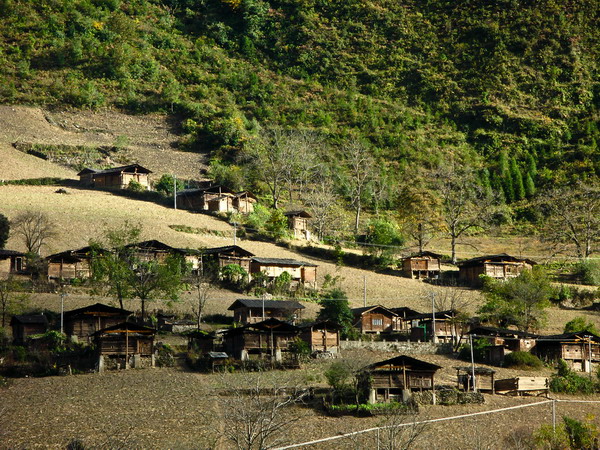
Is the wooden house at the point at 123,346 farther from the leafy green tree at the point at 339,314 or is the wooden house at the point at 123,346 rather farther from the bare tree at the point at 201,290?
the leafy green tree at the point at 339,314

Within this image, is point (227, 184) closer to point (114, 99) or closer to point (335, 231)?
point (335, 231)

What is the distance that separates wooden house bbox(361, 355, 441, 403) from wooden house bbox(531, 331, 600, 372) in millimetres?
15179

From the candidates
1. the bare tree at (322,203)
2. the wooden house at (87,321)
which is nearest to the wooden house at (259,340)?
the wooden house at (87,321)

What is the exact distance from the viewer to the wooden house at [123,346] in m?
57.7

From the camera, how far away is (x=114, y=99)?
146500mm

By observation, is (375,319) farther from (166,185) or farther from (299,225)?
(166,185)

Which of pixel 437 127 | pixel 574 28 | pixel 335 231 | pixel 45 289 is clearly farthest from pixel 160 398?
pixel 574 28

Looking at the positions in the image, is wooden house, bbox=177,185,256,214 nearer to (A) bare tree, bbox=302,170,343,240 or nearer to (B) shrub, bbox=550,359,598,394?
(A) bare tree, bbox=302,170,343,240

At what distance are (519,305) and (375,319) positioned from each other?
11108mm

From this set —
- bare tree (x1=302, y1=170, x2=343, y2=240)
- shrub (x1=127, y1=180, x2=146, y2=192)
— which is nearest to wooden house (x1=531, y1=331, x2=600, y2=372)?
bare tree (x1=302, y1=170, x2=343, y2=240)

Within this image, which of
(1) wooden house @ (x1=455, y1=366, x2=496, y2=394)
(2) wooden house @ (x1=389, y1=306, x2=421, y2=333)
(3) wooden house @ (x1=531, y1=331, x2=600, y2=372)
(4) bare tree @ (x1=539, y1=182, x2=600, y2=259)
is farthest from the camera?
(4) bare tree @ (x1=539, y1=182, x2=600, y2=259)

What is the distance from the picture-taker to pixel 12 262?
74.8 m

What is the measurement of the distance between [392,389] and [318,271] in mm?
30176

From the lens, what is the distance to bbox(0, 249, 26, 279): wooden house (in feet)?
242
